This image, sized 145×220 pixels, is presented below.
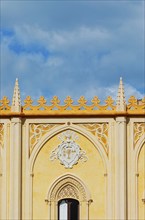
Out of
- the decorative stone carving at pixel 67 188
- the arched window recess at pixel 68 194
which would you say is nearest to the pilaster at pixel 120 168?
the arched window recess at pixel 68 194

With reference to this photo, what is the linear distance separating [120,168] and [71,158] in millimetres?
2352

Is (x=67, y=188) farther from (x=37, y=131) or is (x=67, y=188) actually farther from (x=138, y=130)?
(x=138, y=130)

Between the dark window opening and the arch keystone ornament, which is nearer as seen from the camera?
the arch keystone ornament

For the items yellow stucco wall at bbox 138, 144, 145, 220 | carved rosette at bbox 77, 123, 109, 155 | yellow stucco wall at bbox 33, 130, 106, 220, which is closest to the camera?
yellow stucco wall at bbox 138, 144, 145, 220

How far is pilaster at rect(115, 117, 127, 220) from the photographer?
137 feet

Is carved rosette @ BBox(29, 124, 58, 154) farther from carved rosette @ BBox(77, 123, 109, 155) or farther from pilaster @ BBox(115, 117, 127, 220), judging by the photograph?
pilaster @ BBox(115, 117, 127, 220)

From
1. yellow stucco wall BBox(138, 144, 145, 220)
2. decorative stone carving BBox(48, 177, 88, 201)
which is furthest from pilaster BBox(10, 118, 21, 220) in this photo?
yellow stucco wall BBox(138, 144, 145, 220)

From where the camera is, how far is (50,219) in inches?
1672

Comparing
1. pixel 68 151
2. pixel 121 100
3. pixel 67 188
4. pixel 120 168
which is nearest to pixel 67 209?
pixel 67 188

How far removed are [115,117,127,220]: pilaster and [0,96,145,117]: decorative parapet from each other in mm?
708

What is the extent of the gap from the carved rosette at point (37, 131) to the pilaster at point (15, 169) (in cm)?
61

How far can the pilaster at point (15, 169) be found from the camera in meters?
42.3

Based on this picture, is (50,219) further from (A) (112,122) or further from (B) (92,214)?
(A) (112,122)

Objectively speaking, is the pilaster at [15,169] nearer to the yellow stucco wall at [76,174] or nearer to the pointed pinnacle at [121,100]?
the yellow stucco wall at [76,174]
